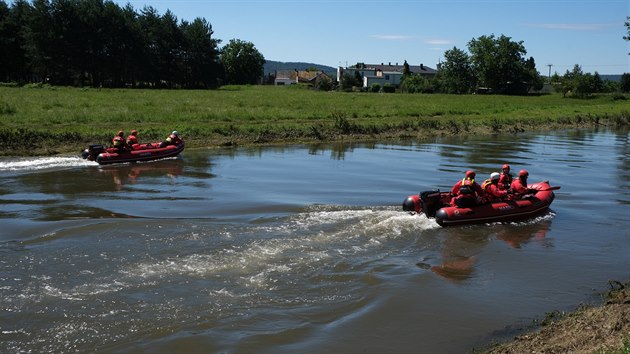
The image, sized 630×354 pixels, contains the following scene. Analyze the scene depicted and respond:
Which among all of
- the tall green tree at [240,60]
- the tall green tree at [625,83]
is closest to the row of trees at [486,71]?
the tall green tree at [625,83]

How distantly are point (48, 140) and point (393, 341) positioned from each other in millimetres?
20802

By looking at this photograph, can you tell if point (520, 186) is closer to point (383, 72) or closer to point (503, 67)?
point (503, 67)

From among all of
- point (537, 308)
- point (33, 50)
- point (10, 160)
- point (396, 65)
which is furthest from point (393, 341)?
point (396, 65)

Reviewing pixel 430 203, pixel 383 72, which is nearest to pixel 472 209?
pixel 430 203

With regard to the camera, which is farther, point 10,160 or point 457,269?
point 10,160

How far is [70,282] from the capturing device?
9562mm

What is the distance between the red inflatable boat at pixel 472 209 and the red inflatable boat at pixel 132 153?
12.2 m

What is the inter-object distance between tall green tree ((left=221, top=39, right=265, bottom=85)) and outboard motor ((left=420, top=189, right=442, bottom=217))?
102670mm

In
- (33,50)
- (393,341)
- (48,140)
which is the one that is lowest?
(393,341)

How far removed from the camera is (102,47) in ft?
245

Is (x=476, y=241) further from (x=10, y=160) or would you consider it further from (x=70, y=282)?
(x=10, y=160)

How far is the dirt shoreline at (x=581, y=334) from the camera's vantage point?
651 cm

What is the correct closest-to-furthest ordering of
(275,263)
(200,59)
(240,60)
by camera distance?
(275,263) < (200,59) < (240,60)

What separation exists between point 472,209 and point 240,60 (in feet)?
343
